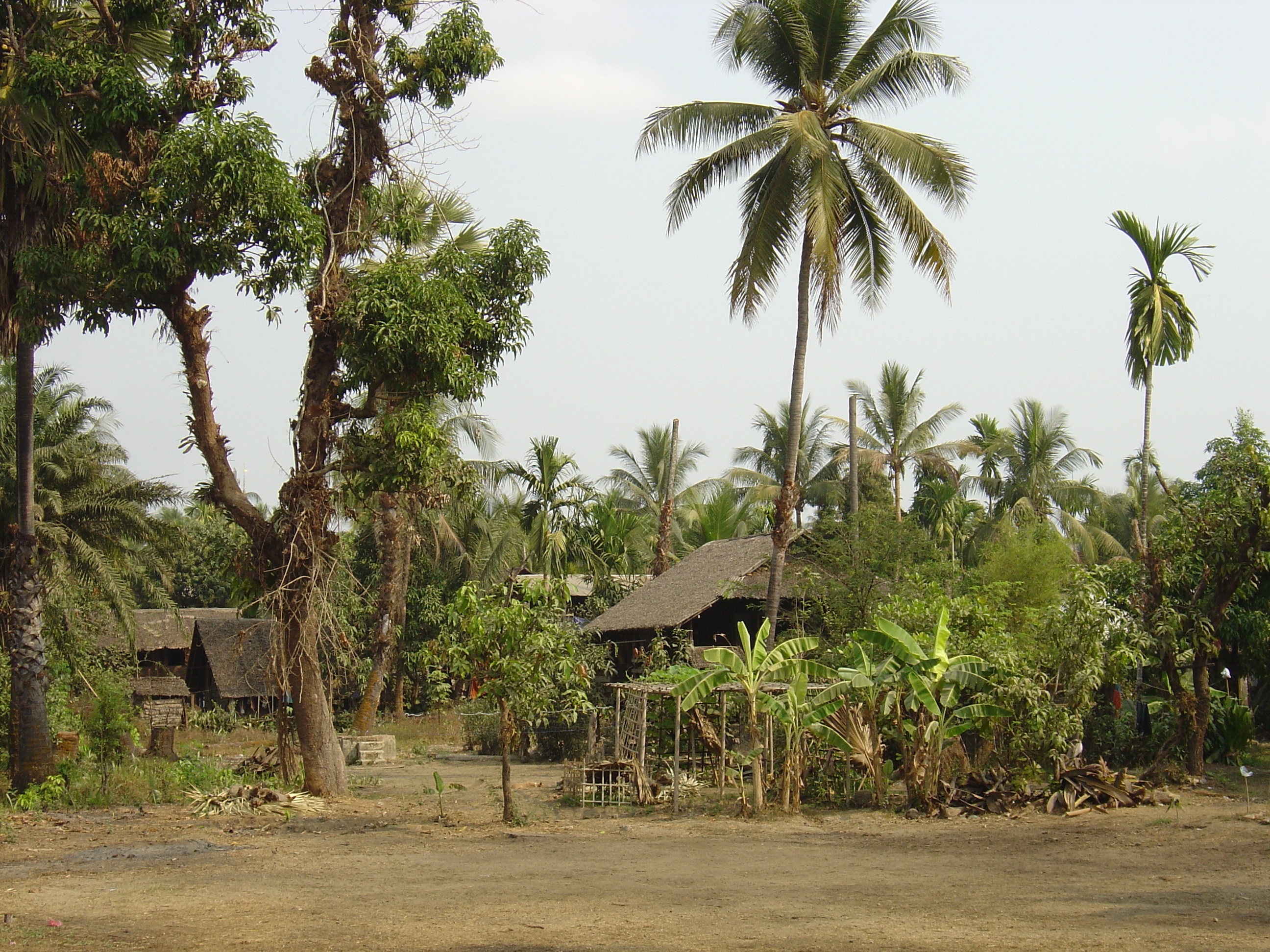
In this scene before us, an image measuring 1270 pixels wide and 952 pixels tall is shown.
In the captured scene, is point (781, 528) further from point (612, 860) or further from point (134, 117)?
point (134, 117)

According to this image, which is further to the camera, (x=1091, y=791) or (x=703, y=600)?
(x=703, y=600)

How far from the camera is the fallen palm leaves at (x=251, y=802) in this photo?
14312mm

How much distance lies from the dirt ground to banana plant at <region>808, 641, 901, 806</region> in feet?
2.42

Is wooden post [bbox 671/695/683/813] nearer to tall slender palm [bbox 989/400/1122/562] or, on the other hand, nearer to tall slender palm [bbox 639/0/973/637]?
tall slender palm [bbox 639/0/973/637]

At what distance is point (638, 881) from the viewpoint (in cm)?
1001

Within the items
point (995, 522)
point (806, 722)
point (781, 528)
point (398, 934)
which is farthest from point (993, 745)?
point (995, 522)

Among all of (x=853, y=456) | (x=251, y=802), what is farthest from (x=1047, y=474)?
(x=251, y=802)

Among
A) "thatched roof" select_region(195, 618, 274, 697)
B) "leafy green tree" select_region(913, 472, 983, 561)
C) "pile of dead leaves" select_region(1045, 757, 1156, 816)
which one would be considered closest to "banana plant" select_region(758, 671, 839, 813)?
"pile of dead leaves" select_region(1045, 757, 1156, 816)

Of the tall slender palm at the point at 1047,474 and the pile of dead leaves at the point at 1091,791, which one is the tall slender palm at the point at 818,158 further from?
the tall slender palm at the point at 1047,474

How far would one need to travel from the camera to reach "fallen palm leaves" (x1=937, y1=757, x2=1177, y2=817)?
45.7 ft

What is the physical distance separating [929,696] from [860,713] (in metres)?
1.09

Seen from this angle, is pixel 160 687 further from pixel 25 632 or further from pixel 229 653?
pixel 25 632

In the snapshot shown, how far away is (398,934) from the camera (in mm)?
7750

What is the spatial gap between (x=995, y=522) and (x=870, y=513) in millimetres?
22028
